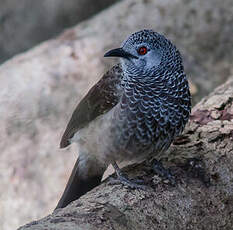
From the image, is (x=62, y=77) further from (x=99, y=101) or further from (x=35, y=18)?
(x=35, y=18)

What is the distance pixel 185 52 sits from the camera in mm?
5953

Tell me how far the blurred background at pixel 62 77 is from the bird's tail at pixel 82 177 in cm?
134

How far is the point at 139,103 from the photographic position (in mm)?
3520

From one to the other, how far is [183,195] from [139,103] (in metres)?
0.70

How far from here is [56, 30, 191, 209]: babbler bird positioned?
11.5ft

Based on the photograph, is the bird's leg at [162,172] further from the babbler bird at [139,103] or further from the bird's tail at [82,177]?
the bird's tail at [82,177]

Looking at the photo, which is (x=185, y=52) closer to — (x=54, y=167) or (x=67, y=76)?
(x=67, y=76)

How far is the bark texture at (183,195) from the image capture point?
2.71 m

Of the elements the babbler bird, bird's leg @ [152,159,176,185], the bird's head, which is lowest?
bird's leg @ [152,159,176,185]

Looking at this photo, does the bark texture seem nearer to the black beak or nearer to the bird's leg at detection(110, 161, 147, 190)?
the bird's leg at detection(110, 161, 147, 190)

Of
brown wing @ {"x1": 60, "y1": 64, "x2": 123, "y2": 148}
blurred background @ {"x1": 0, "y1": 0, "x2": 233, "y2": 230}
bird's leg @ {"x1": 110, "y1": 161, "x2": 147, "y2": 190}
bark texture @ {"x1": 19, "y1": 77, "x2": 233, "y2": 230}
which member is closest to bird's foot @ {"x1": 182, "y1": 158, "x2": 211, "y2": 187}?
bark texture @ {"x1": 19, "y1": 77, "x2": 233, "y2": 230}

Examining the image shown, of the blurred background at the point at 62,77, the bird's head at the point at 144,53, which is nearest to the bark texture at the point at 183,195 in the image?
the bird's head at the point at 144,53

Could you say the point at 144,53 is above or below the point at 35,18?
below

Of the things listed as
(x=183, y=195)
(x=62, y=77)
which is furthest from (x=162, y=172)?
(x=62, y=77)
